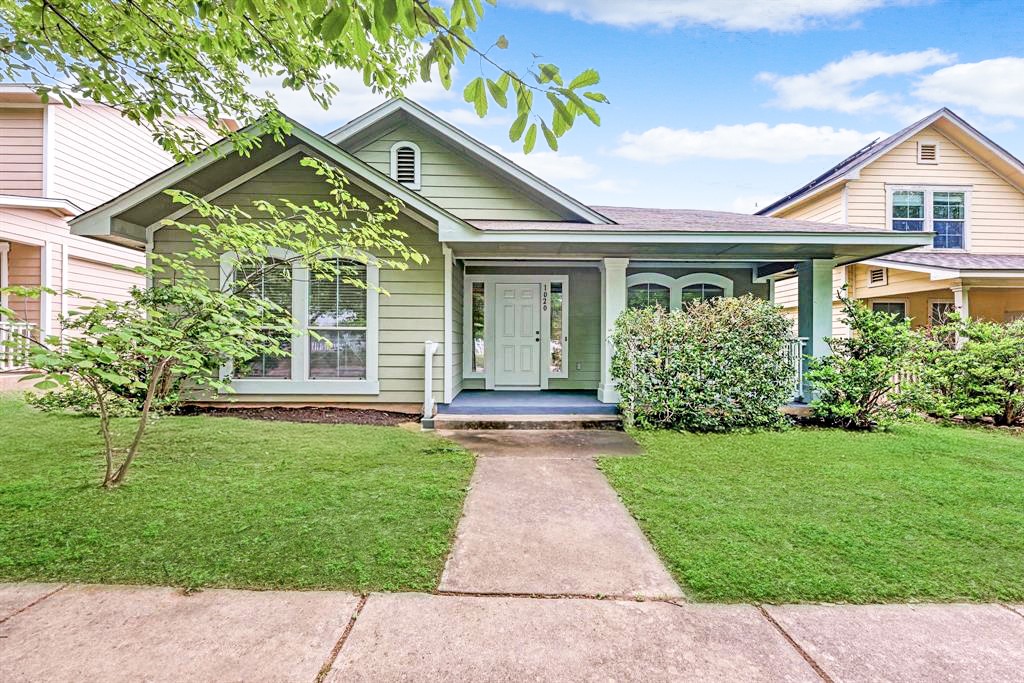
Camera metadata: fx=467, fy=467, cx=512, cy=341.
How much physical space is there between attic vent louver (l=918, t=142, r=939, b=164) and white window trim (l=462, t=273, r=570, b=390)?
410 inches

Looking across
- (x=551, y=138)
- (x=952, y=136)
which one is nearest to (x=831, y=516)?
(x=551, y=138)

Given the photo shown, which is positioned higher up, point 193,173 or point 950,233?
point 950,233

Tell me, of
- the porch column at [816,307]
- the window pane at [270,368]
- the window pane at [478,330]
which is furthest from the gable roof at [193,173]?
the porch column at [816,307]

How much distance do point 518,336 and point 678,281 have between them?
330cm

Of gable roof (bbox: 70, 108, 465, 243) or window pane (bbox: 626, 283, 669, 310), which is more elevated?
gable roof (bbox: 70, 108, 465, 243)

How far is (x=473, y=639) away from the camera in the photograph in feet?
6.56

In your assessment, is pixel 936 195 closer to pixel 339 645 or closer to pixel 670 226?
pixel 670 226

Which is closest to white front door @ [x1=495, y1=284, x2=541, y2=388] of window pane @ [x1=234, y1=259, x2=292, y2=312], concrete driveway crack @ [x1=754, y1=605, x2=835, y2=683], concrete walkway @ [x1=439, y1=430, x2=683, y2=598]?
window pane @ [x1=234, y1=259, x2=292, y2=312]

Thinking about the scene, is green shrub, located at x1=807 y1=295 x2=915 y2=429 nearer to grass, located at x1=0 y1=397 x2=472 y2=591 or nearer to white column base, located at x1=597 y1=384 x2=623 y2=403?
white column base, located at x1=597 y1=384 x2=623 y2=403

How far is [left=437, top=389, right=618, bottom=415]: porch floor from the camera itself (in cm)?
657

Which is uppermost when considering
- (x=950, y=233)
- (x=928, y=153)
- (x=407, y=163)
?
(x=928, y=153)

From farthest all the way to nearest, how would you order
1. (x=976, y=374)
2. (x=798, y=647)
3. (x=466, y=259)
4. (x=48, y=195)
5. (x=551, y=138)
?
(x=48, y=195), (x=466, y=259), (x=976, y=374), (x=798, y=647), (x=551, y=138)

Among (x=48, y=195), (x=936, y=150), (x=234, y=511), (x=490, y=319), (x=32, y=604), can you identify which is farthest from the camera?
(x=936, y=150)

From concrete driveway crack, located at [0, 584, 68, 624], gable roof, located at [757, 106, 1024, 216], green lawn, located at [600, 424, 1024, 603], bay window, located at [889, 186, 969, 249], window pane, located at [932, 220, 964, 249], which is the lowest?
concrete driveway crack, located at [0, 584, 68, 624]
